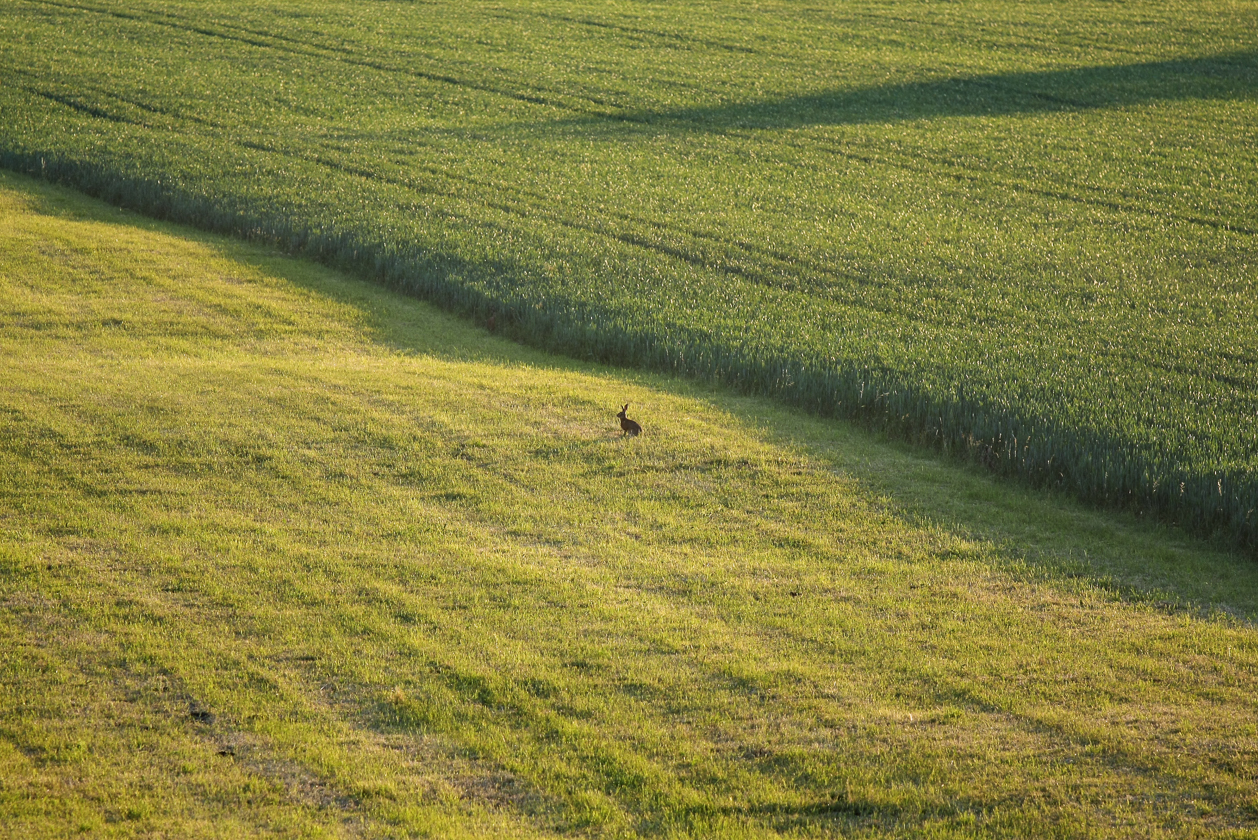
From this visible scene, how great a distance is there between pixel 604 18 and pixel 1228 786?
133 ft

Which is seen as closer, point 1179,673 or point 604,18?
point 1179,673

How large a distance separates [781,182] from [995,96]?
38.8 feet

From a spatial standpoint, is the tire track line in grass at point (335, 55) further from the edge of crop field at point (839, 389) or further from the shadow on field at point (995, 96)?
the edge of crop field at point (839, 389)

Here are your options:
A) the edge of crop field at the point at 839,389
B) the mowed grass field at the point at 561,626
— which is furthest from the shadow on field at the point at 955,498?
the edge of crop field at the point at 839,389

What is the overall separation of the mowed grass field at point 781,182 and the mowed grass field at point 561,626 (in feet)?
5.09

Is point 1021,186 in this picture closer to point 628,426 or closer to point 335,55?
point 628,426

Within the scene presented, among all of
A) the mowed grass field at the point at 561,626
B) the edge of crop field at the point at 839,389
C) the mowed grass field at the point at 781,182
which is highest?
the mowed grass field at the point at 781,182

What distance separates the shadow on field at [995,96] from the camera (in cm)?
3081

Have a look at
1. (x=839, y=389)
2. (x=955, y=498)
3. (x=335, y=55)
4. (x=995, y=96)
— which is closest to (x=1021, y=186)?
(x=995, y=96)

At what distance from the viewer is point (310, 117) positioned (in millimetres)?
28891

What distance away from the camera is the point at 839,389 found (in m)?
13.7

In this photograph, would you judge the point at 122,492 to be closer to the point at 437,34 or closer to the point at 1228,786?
the point at 1228,786

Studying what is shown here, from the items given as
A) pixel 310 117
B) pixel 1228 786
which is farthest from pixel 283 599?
pixel 310 117

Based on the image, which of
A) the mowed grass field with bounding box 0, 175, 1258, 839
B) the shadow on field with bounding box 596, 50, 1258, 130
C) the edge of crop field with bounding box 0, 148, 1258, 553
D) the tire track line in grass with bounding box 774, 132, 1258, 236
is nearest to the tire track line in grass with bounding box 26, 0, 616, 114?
the shadow on field with bounding box 596, 50, 1258, 130
